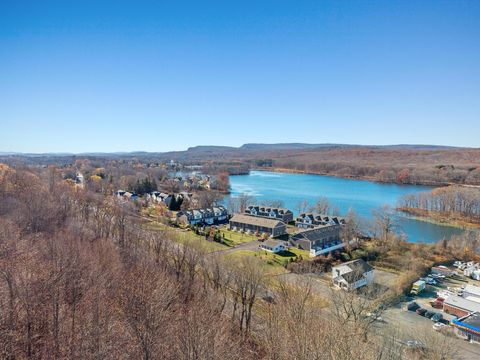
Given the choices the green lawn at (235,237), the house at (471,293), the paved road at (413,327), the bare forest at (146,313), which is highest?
the bare forest at (146,313)

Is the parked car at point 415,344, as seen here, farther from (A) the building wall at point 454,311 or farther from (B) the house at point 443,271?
(B) the house at point 443,271

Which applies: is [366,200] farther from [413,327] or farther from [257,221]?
[413,327]

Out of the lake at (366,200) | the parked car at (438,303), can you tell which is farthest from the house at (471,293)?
the lake at (366,200)

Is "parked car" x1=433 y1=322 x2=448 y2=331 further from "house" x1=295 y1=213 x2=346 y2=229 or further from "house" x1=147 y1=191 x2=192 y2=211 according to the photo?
"house" x1=147 y1=191 x2=192 y2=211

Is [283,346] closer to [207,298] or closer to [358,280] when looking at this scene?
[207,298]

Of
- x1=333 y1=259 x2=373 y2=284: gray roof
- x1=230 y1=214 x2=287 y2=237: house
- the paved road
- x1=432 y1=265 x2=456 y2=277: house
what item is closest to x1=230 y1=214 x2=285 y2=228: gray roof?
x1=230 y1=214 x2=287 y2=237: house

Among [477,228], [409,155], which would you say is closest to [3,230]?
[477,228]

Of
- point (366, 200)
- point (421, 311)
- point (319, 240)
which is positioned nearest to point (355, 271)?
point (421, 311)
